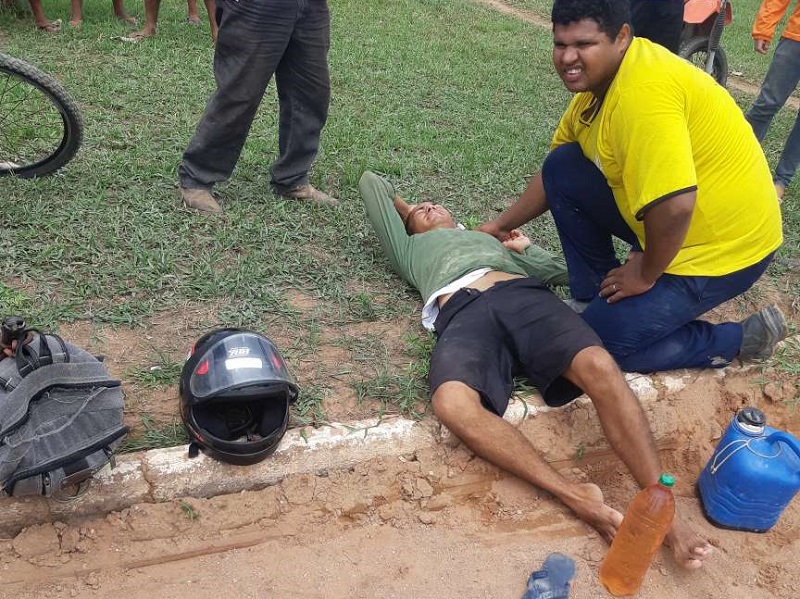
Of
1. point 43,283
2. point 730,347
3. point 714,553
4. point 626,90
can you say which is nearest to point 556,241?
point 730,347

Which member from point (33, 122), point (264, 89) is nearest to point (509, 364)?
point (264, 89)

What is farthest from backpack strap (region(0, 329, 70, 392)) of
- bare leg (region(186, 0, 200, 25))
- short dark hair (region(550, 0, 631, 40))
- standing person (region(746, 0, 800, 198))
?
bare leg (region(186, 0, 200, 25))

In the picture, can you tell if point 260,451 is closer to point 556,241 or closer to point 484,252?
point 484,252

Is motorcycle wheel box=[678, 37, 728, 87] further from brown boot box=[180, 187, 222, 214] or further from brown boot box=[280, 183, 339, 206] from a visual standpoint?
brown boot box=[180, 187, 222, 214]

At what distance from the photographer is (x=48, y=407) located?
7.25ft

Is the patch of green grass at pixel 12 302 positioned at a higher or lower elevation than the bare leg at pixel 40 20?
higher

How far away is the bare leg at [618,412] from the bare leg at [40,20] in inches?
266

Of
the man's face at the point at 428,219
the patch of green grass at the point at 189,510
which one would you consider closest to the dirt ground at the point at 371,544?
the patch of green grass at the point at 189,510

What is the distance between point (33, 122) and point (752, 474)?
15.0ft

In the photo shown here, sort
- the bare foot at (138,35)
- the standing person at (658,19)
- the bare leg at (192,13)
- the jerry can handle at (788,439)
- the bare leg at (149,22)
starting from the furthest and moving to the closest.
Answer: the bare leg at (192,13) < the bare leg at (149,22) < the bare foot at (138,35) < the standing person at (658,19) < the jerry can handle at (788,439)

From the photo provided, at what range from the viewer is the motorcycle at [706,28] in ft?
22.2

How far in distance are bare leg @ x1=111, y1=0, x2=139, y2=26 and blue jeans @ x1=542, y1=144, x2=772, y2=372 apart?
245 inches

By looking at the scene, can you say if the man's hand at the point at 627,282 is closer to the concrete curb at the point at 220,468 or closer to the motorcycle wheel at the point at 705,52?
the concrete curb at the point at 220,468

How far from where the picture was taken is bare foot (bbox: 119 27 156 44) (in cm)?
695
